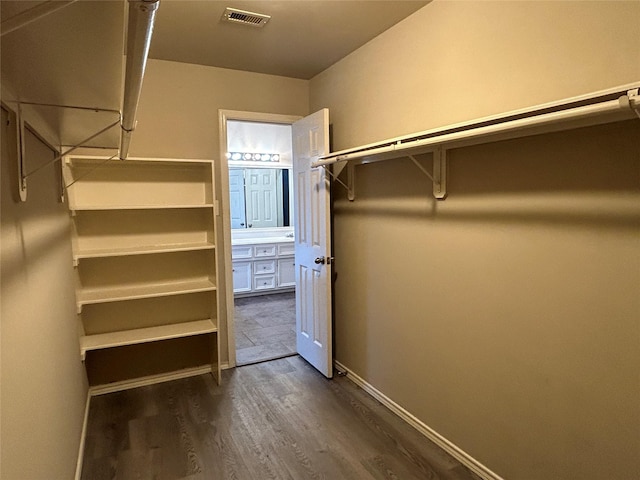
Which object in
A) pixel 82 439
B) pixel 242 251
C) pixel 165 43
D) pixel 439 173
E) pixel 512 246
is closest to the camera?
pixel 512 246

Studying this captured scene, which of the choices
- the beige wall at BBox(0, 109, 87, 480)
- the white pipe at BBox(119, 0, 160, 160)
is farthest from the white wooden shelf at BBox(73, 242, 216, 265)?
the white pipe at BBox(119, 0, 160, 160)

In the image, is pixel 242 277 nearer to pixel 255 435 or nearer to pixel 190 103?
pixel 190 103

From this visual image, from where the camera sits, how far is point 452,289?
2154 millimetres

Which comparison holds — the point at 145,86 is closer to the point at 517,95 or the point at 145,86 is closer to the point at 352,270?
the point at 352,270

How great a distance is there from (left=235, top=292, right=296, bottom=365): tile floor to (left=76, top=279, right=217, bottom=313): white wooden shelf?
33.1 inches

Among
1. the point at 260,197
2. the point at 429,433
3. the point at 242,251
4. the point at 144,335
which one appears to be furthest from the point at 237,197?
the point at 429,433

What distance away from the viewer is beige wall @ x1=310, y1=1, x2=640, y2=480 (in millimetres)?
1459

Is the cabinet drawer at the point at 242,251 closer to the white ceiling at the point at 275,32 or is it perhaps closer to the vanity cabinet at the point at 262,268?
the vanity cabinet at the point at 262,268

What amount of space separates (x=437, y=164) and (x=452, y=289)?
667mm

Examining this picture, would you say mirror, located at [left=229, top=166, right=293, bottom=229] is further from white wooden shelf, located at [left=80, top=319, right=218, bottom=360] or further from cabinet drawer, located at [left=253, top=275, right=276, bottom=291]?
white wooden shelf, located at [left=80, top=319, right=218, bottom=360]

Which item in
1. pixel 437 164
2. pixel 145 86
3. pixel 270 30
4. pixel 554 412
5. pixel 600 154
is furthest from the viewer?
pixel 145 86

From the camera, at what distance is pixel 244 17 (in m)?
2.31

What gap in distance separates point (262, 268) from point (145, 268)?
9.14 feet

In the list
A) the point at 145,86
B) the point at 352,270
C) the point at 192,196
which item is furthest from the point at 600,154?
the point at 145,86
